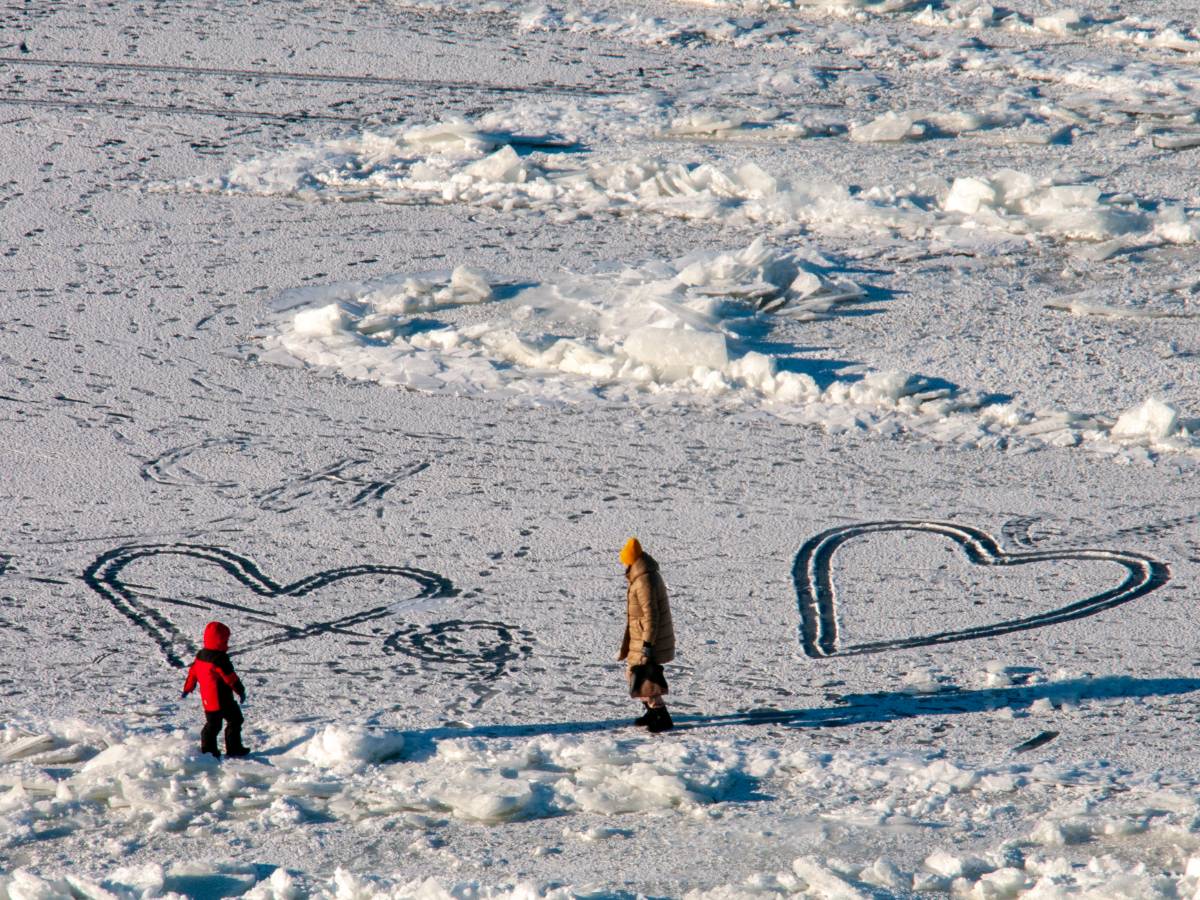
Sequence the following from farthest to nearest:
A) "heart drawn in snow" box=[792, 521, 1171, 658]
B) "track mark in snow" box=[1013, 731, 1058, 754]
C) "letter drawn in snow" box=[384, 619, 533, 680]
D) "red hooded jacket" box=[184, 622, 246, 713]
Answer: "heart drawn in snow" box=[792, 521, 1171, 658] < "letter drawn in snow" box=[384, 619, 533, 680] < "track mark in snow" box=[1013, 731, 1058, 754] < "red hooded jacket" box=[184, 622, 246, 713]

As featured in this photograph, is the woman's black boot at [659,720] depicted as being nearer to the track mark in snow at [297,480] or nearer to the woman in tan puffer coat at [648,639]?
the woman in tan puffer coat at [648,639]

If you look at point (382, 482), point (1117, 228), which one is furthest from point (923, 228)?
point (382, 482)

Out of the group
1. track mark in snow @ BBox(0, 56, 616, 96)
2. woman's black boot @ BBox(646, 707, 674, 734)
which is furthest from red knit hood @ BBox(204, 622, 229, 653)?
track mark in snow @ BBox(0, 56, 616, 96)

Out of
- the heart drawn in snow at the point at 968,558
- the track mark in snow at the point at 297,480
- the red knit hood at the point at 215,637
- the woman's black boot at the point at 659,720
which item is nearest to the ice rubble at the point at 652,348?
the track mark in snow at the point at 297,480

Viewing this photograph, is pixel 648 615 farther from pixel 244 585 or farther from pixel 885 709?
pixel 244 585

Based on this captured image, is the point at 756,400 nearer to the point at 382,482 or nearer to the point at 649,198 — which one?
the point at 382,482

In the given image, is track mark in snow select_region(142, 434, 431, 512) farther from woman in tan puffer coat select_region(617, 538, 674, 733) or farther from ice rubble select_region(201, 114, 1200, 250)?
ice rubble select_region(201, 114, 1200, 250)

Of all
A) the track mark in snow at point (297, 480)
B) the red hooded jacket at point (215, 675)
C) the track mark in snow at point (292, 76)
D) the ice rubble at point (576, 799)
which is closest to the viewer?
the ice rubble at point (576, 799)
